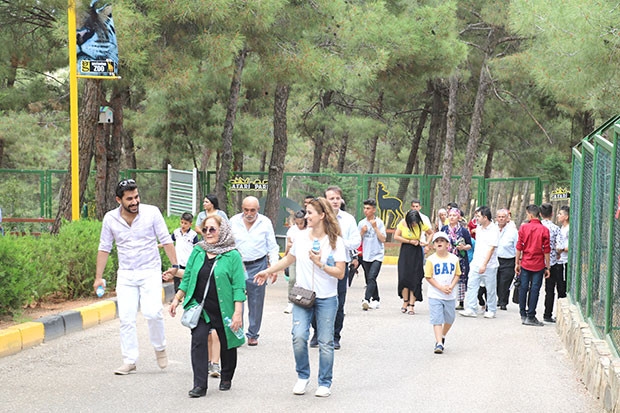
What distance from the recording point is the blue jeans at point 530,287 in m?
12.8

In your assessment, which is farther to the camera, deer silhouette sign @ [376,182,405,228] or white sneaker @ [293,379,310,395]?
deer silhouette sign @ [376,182,405,228]

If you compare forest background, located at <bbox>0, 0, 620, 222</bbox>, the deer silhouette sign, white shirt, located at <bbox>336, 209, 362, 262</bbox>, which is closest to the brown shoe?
white shirt, located at <bbox>336, 209, 362, 262</bbox>

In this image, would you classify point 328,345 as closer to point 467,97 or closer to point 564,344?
point 564,344

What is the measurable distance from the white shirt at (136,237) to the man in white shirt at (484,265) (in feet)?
20.2

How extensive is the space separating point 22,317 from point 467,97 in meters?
25.4

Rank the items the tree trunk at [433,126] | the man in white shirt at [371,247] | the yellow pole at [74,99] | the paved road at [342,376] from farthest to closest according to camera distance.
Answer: the tree trunk at [433,126] → the yellow pole at [74,99] → the man in white shirt at [371,247] → the paved road at [342,376]

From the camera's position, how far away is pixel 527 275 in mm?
12930

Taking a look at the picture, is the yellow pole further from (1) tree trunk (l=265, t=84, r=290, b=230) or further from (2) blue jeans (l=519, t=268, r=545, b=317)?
(1) tree trunk (l=265, t=84, r=290, b=230)

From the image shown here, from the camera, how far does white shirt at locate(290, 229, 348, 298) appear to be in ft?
25.2

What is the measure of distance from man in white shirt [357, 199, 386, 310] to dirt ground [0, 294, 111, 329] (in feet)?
12.6

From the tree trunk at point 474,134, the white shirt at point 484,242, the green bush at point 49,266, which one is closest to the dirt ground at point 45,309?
the green bush at point 49,266

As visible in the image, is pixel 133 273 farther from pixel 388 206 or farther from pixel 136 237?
pixel 388 206

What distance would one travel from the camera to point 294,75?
65.6 feet

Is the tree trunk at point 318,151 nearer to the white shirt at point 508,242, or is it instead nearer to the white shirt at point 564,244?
the white shirt at point 508,242
